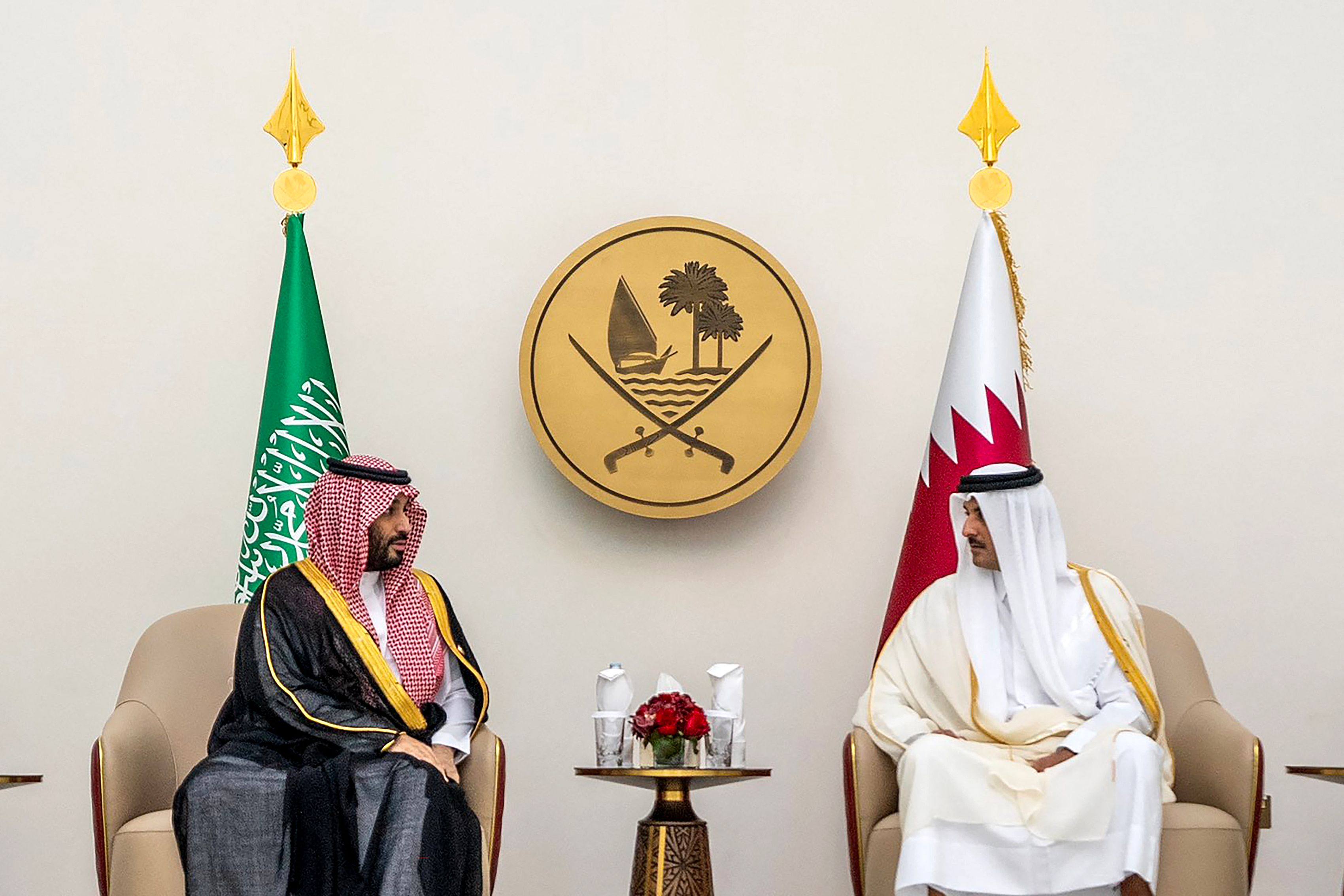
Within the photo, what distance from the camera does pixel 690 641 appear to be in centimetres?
509

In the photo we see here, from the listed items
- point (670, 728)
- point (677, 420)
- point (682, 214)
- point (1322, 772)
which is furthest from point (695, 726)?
point (682, 214)

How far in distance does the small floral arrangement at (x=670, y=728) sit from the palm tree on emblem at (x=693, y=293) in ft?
4.70

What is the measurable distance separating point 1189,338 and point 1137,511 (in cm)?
62

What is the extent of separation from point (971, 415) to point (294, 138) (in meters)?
2.29

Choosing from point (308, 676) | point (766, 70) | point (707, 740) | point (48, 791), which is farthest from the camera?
point (766, 70)

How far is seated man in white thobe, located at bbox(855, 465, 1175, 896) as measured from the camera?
3.56 meters

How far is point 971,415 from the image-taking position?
465 centimetres

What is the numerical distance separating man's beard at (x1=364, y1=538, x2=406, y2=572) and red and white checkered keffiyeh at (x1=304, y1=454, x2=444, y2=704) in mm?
24

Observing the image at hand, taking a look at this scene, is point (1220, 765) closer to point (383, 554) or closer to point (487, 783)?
point (487, 783)

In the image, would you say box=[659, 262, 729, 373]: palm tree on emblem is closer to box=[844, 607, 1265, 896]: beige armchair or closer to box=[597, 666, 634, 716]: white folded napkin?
box=[597, 666, 634, 716]: white folded napkin

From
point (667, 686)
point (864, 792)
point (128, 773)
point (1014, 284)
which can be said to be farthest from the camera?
point (1014, 284)

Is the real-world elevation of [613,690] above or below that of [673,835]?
above

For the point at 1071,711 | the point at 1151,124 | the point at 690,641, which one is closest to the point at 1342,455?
the point at 1151,124

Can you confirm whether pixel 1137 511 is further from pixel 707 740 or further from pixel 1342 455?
pixel 707 740
